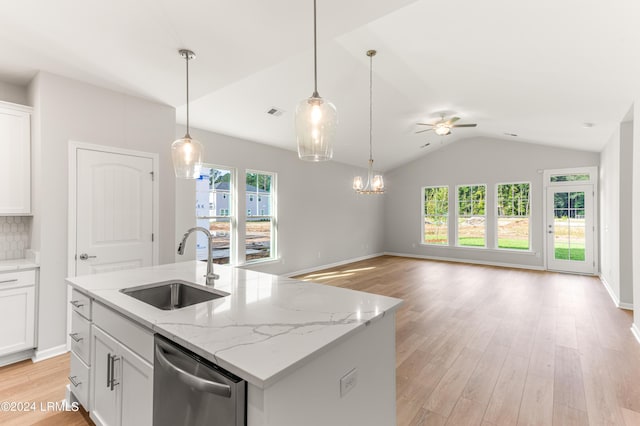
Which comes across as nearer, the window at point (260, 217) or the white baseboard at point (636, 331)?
the white baseboard at point (636, 331)

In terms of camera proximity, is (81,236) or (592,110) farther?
(592,110)

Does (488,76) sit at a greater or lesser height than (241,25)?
greater

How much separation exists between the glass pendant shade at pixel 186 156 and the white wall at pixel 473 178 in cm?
→ 768

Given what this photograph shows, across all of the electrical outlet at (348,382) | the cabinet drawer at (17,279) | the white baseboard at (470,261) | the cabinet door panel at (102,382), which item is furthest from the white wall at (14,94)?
the white baseboard at (470,261)

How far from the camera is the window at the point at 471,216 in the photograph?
8.04m

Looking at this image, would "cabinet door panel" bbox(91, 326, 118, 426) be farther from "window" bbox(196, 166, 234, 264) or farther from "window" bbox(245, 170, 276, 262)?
"window" bbox(245, 170, 276, 262)

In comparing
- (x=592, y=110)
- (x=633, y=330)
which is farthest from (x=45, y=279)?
(x=592, y=110)

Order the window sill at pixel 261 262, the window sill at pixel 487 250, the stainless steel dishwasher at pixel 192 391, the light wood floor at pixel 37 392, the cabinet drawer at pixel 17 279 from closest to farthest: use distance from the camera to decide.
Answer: the stainless steel dishwasher at pixel 192 391, the light wood floor at pixel 37 392, the cabinet drawer at pixel 17 279, the window sill at pixel 261 262, the window sill at pixel 487 250

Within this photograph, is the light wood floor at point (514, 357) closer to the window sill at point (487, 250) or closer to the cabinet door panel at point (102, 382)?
the cabinet door panel at point (102, 382)

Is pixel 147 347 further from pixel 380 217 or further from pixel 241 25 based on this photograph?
pixel 380 217

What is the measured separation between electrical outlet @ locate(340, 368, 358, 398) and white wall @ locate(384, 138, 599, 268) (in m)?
7.73

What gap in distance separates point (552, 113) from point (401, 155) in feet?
12.6

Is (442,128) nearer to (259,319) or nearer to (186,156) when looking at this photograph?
(186,156)

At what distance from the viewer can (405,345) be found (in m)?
3.13
